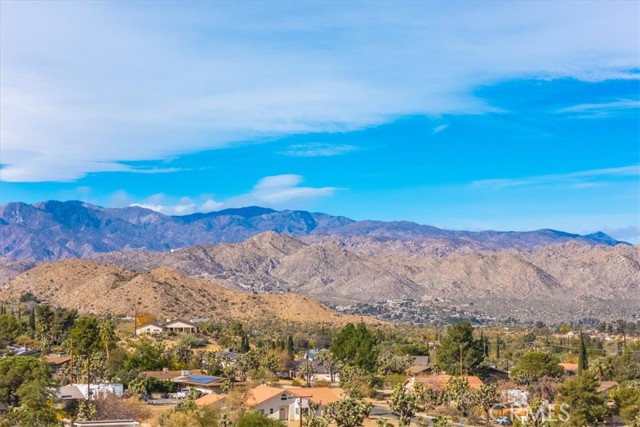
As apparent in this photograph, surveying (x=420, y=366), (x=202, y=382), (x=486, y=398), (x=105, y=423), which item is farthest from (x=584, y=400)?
(x=105, y=423)

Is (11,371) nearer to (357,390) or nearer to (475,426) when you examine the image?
(357,390)

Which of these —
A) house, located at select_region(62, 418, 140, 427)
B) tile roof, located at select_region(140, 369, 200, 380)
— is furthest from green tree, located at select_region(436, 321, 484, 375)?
house, located at select_region(62, 418, 140, 427)

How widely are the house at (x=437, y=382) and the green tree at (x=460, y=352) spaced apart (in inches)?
86.2

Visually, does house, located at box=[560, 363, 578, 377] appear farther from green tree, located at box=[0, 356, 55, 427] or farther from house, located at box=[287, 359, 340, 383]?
green tree, located at box=[0, 356, 55, 427]

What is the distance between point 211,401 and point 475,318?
144145 mm

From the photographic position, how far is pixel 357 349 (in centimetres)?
8325

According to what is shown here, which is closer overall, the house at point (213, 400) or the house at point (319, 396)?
the house at point (213, 400)

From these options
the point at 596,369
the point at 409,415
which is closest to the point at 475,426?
the point at 409,415

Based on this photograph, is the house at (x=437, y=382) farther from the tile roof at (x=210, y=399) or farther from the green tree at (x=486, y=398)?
the tile roof at (x=210, y=399)

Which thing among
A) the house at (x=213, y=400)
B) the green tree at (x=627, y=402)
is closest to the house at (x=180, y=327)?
the house at (x=213, y=400)

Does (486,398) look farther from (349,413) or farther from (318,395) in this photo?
(318,395)

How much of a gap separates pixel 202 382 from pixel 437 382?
19.6 meters

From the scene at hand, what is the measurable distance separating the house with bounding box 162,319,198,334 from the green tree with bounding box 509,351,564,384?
5027cm

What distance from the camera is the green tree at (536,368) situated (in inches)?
2948
